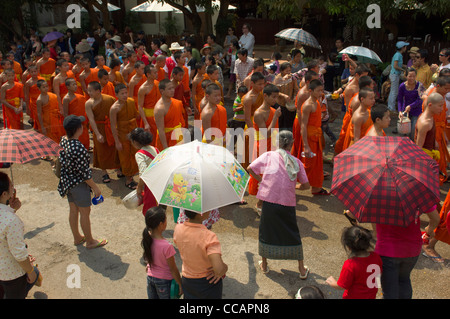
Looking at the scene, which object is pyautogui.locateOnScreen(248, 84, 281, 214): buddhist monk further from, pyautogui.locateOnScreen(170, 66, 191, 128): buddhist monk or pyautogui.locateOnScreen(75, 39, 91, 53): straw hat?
pyautogui.locateOnScreen(75, 39, 91, 53): straw hat

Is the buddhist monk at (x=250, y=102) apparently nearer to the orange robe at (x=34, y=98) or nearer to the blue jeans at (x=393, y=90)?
the orange robe at (x=34, y=98)

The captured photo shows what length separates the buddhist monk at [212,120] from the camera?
19.3 feet

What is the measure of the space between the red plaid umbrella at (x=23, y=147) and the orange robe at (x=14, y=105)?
4486 mm

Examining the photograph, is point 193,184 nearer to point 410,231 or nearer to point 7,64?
point 410,231

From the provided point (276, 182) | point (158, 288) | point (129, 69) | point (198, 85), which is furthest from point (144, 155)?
point (129, 69)

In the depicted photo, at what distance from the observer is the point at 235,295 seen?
405 centimetres

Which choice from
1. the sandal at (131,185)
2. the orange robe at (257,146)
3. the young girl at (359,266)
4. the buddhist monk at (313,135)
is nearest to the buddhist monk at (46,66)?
the sandal at (131,185)

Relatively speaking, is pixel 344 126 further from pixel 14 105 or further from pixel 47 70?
pixel 47 70

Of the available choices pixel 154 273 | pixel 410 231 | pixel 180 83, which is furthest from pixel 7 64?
pixel 410 231

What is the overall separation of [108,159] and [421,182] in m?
5.00

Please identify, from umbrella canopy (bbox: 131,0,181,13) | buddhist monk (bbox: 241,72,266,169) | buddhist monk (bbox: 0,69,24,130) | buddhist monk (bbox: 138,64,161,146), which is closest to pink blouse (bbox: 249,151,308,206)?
buddhist monk (bbox: 241,72,266,169)

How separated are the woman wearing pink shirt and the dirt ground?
0.35 m

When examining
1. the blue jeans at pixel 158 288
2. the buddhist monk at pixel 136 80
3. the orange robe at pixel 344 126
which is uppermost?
the buddhist monk at pixel 136 80

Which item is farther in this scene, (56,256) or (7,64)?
(7,64)
